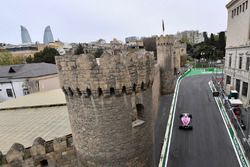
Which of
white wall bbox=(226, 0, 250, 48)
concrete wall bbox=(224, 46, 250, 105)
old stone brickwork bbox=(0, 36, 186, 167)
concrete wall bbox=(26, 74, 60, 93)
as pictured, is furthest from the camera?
concrete wall bbox=(26, 74, 60, 93)

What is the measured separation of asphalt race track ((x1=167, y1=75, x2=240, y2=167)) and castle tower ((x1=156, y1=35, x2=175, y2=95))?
4.57m

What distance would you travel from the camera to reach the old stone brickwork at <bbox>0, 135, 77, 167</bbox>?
7148mm

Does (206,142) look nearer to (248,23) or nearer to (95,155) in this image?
(95,155)

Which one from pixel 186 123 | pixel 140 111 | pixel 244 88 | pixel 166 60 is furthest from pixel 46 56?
pixel 140 111

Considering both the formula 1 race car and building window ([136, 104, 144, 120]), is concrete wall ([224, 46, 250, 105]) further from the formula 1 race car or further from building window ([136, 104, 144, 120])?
building window ([136, 104, 144, 120])

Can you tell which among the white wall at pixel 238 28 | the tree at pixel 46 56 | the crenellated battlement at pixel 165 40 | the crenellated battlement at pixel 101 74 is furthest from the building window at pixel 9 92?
the white wall at pixel 238 28

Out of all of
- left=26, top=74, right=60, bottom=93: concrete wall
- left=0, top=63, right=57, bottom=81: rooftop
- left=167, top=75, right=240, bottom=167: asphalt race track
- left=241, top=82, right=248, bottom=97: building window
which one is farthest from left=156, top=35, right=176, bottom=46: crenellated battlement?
left=0, top=63, right=57, bottom=81: rooftop

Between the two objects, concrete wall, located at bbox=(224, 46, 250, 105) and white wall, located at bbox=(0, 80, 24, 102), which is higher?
concrete wall, located at bbox=(224, 46, 250, 105)

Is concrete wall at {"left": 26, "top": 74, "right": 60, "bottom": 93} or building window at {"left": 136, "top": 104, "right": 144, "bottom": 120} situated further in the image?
concrete wall at {"left": 26, "top": 74, "right": 60, "bottom": 93}

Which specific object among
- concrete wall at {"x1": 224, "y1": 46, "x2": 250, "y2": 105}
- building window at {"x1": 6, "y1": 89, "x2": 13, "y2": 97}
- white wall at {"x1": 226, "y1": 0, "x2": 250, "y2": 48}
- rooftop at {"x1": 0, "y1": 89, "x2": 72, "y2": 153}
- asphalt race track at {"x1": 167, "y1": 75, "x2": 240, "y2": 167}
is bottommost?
asphalt race track at {"x1": 167, "y1": 75, "x2": 240, "y2": 167}

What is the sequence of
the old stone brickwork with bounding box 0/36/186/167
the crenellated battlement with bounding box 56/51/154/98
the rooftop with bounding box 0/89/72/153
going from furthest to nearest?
the rooftop with bounding box 0/89/72/153
the old stone brickwork with bounding box 0/36/186/167
the crenellated battlement with bounding box 56/51/154/98

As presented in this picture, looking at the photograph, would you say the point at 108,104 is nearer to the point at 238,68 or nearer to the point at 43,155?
the point at 43,155

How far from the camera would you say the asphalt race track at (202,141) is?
14.1m

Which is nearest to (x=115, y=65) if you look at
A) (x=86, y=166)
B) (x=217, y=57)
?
(x=86, y=166)
